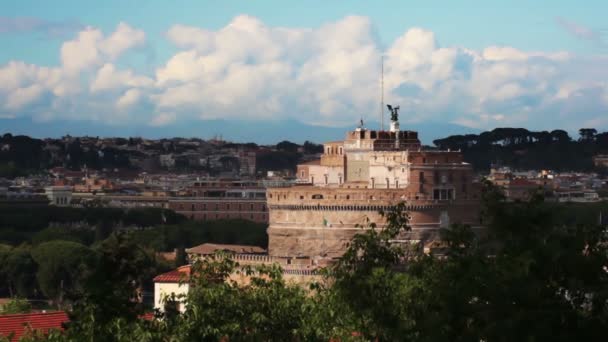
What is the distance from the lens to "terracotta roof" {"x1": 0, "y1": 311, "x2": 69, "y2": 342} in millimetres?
46219

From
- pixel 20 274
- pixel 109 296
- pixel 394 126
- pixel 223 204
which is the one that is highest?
pixel 394 126

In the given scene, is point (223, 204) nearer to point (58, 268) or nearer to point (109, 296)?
point (58, 268)

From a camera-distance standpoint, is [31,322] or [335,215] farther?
[335,215]

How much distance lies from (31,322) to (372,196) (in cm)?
3425

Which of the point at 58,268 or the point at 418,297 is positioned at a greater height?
the point at 418,297

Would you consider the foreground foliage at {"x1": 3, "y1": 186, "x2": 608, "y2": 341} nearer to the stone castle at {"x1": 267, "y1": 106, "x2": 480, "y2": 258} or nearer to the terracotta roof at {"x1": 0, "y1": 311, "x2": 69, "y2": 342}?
the terracotta roof at {"x1": 0, "y1": 311, "x2": 69, "y2": 342}

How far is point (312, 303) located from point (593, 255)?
683 cm

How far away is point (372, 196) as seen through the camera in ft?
264

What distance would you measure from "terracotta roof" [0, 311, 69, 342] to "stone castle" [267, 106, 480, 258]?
2894 centimetres

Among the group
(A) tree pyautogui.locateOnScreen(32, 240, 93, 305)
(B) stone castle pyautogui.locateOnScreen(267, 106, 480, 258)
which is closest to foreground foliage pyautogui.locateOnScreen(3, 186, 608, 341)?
(B) stone castle pyautogui.locateOnScreen(267, 106, 480, 258)

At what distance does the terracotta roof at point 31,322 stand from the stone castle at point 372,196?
2894 cm

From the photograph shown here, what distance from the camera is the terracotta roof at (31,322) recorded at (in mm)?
46219

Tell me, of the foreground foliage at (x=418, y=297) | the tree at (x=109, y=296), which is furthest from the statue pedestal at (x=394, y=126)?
the tree at (x=109, y=296)

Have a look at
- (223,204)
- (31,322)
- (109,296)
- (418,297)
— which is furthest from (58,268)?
(223,204)
